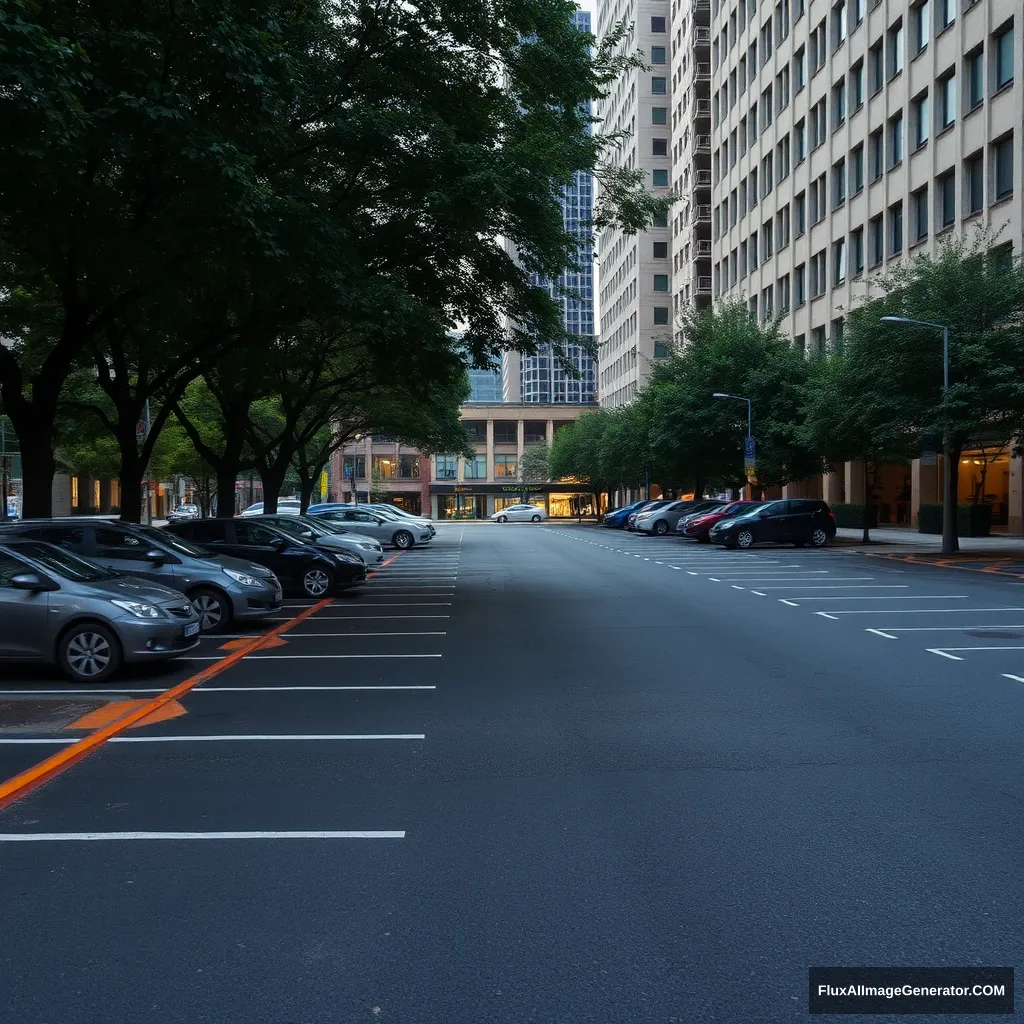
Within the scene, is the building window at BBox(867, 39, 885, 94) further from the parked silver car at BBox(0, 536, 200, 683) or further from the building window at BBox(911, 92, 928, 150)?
the parked silver car at BBox(0, 536, 200, 683)

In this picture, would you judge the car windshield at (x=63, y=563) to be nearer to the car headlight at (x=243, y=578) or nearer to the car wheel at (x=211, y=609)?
the car wheel at (x=211, y=609)

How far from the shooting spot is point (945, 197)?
129ft

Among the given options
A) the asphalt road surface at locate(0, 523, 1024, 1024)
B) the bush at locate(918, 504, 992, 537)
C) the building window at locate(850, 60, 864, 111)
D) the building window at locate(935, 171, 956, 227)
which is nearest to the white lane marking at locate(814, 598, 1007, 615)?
the asphalt road surface at locate(0, 523, 1024, 1024)

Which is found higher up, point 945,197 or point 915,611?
point 945,197

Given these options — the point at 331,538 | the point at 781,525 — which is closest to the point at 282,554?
the point at 331,538

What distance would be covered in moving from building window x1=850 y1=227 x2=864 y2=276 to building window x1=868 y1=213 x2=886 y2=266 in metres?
1.14

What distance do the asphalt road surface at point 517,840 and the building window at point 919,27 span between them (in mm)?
35744

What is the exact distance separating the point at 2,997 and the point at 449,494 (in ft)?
333

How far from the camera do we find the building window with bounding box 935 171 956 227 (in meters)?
38.6

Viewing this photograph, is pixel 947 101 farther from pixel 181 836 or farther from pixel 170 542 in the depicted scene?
pixel 181 836

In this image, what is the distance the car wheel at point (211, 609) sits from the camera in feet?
47.7

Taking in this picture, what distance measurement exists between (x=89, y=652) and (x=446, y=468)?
9630 cm

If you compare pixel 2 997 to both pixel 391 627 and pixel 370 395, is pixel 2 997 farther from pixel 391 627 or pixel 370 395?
pixel 370 395

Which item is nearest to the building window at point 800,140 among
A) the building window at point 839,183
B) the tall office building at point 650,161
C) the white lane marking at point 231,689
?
the building window at point 839,183
